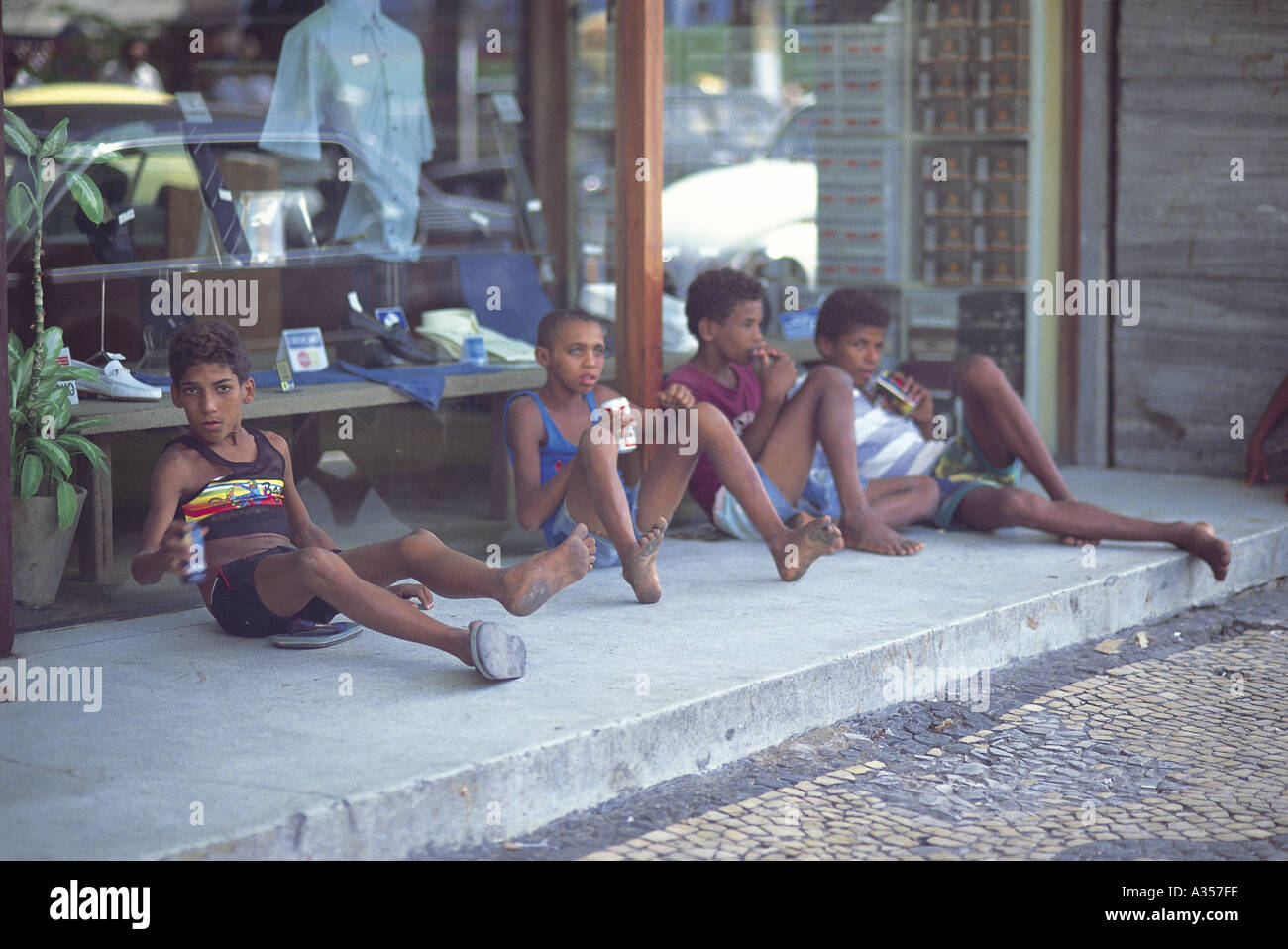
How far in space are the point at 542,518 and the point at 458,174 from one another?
4.16m

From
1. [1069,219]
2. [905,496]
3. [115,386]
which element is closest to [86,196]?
[115,386]

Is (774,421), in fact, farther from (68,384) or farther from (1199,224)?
(1199,224)

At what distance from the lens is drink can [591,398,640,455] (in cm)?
490

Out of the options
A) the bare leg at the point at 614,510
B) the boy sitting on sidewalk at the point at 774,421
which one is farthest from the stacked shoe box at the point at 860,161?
the bare leg at the point at 614,510

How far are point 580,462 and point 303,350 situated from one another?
1.46 m

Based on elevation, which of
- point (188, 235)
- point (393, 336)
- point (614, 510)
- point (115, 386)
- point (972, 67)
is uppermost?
point (972, 67)

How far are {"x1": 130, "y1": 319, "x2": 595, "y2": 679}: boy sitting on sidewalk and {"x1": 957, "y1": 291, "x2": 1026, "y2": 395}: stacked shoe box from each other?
366 cm

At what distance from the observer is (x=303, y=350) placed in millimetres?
5559

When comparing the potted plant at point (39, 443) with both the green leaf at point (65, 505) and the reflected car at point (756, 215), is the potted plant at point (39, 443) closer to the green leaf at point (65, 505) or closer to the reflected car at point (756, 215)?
the green leaf at point (65, 505)

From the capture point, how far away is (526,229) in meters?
7.23

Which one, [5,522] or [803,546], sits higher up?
[5,522]

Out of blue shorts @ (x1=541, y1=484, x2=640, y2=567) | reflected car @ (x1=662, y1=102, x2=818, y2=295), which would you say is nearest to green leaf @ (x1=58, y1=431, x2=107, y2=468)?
blue shorts @ (x1=541, y1=484, x2=640, y2=567)

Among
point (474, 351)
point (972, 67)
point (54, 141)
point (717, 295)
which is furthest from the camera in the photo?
point (972, 67)

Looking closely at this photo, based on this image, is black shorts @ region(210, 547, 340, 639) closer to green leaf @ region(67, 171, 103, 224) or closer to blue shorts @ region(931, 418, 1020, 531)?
green leaf @ region(67, 171, 103, 224)
